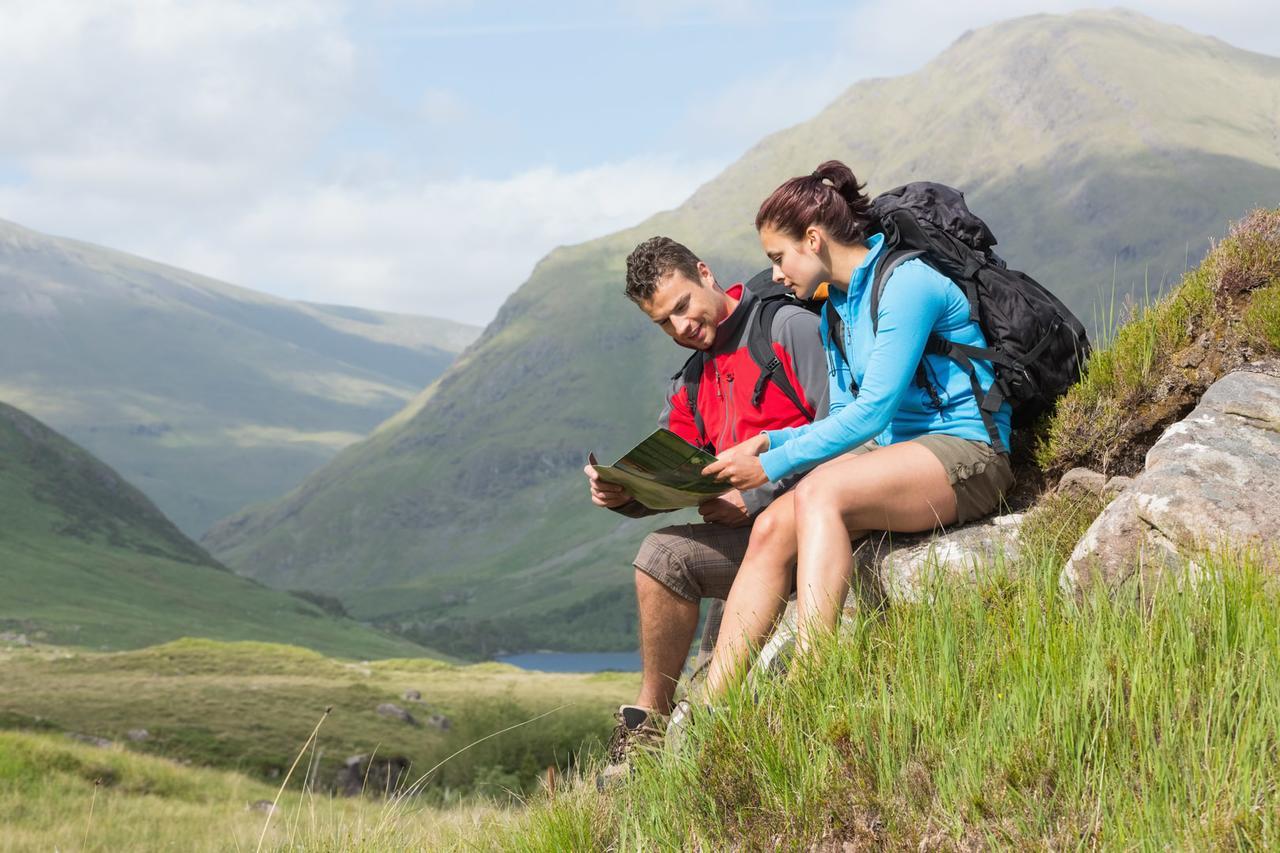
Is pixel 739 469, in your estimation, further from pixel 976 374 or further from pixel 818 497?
pixel 976 374

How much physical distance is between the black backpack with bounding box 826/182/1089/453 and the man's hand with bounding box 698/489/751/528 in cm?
107

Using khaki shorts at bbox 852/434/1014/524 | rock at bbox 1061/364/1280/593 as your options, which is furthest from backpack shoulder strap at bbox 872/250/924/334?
rock at bbox 1061/364/1280/593

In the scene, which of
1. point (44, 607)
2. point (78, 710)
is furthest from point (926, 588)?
point (44, 607)

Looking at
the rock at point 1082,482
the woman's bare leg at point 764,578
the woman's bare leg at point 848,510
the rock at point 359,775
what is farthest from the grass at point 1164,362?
the rock at point 359,775

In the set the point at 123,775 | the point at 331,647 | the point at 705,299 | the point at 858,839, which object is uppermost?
the point at 705,299

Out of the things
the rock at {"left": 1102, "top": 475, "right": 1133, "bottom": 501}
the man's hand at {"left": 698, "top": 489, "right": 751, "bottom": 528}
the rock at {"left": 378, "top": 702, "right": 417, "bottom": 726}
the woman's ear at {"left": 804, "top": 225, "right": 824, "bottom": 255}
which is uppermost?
the woman's ear at {"left": 804, "top": 225, "right": 824, "bottom": 255}

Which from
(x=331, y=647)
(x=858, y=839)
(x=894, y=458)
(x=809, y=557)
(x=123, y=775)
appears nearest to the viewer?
(x=858, y=839)

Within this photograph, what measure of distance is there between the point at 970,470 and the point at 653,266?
7.10 ft

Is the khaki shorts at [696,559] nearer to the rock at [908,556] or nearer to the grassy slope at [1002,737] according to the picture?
the rock at [908,556]

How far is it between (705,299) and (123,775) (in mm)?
26291

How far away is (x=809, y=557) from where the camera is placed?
17.1ft

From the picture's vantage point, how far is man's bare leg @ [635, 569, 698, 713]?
6.51 meters

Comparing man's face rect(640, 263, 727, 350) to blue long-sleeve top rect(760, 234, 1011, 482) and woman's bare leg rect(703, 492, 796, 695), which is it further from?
woman's bare leg rect(703, 492, 796, 695)

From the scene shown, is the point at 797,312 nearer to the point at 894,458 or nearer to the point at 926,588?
the point at 894,458
